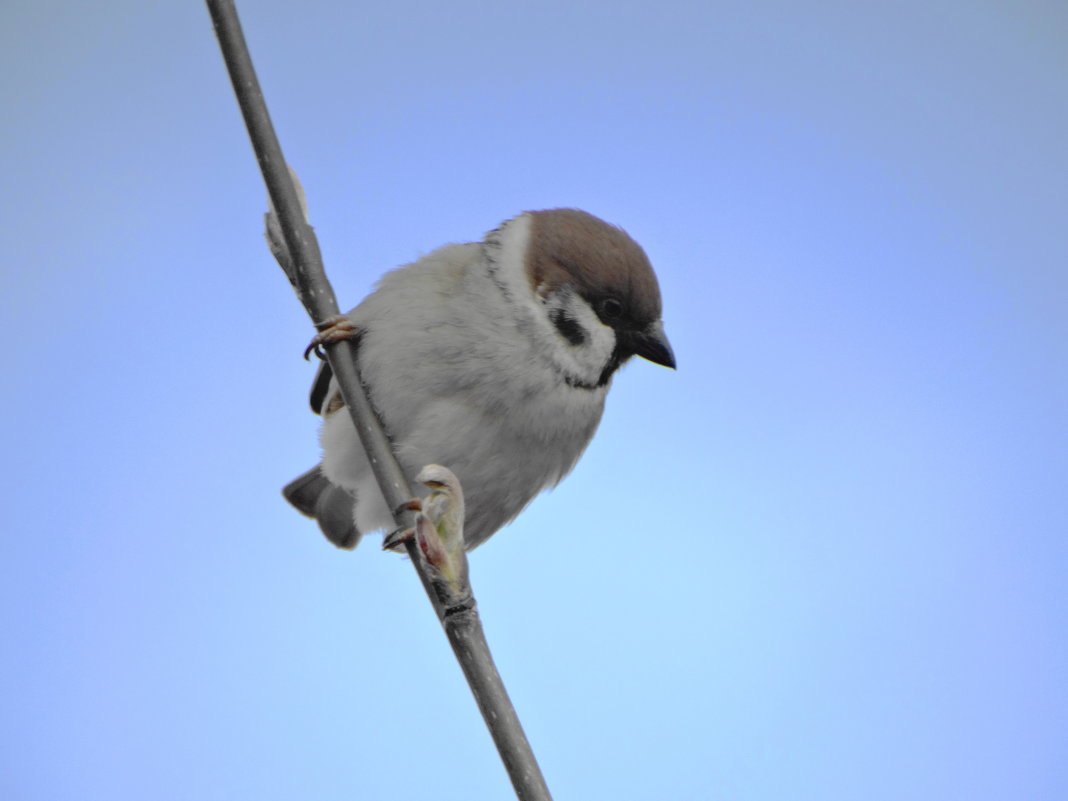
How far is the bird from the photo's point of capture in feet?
6.61

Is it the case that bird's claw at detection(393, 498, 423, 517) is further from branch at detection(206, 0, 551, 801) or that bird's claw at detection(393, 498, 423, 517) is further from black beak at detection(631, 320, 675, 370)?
black beak at detection(631, 320, 675, 370)

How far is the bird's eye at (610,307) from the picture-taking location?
213 cm

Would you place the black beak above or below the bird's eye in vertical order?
below

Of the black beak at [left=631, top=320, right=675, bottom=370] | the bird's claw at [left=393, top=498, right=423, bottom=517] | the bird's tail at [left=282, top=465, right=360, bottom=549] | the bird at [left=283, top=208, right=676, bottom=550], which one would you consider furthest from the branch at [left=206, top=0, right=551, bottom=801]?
the bird's tail at [left=282, top=465, right=360, bottom=549]

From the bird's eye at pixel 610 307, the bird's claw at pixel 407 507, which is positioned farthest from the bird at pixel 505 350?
the bird's claw at pixel 407 507

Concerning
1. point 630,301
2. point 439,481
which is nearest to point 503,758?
point 439,481

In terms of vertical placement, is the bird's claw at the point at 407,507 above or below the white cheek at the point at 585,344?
below

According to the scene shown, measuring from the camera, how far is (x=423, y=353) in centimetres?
201

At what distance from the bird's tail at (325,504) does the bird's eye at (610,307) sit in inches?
38.9

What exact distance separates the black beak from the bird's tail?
1001mm

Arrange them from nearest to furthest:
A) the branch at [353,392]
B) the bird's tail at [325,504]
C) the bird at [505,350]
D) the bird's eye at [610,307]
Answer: the branch at [353,392] → the bird at [505,350] → the bird's eye at [610,307] → the bird's tail at [325,504]

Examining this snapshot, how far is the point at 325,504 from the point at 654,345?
1.10 meters

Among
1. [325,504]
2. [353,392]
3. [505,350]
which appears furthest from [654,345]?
[325,504]

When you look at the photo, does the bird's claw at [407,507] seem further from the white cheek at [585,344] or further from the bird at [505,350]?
the white cheek at [585,344]
